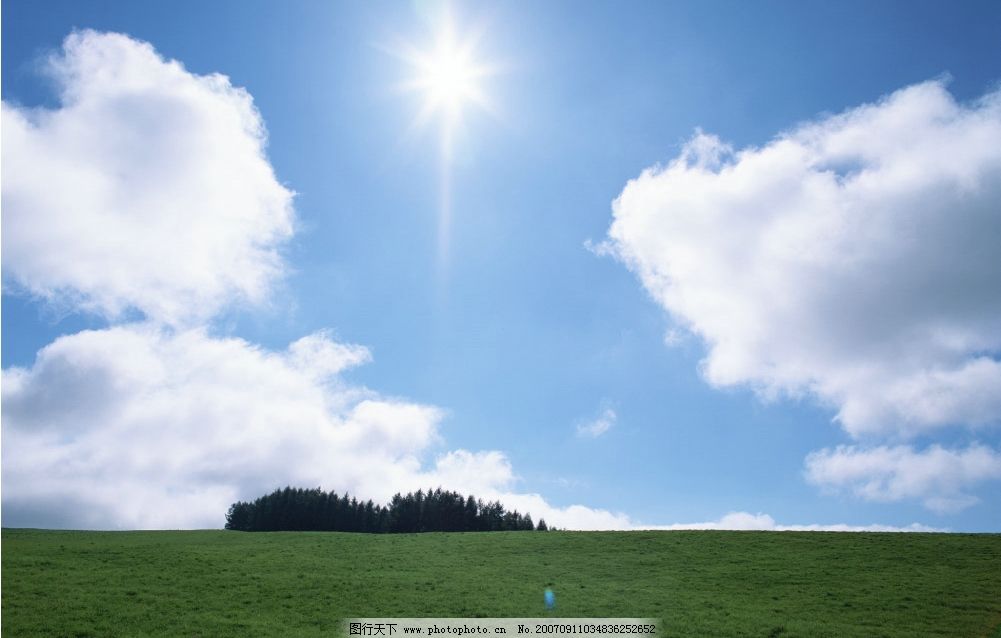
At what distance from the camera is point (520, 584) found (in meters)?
39.6

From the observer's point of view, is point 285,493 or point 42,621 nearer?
point 42,621

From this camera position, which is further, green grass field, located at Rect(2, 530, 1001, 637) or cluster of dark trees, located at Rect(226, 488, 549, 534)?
cluster of dark trees, located at Rect(226, 488, 549, 534)

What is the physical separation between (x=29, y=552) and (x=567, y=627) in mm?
42566

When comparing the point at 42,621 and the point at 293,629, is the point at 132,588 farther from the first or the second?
the point at 293,629

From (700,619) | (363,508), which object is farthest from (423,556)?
(363,508)

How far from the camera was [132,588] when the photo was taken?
117 feet

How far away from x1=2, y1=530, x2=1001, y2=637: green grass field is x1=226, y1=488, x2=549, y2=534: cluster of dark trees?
7191 centimetres

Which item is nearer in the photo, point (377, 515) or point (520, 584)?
point (520, 584)

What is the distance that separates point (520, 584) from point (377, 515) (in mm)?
96090

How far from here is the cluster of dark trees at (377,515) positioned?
12512 centimetres

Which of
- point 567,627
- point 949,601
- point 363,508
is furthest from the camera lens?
point 363,508

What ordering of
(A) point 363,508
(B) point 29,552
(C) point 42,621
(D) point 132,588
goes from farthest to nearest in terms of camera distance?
(A) point 363,508
(B) point 29,552
(D) point 132,588
(C) point 42,621

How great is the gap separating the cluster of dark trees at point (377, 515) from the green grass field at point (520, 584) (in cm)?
7191

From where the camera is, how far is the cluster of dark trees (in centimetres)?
12512
